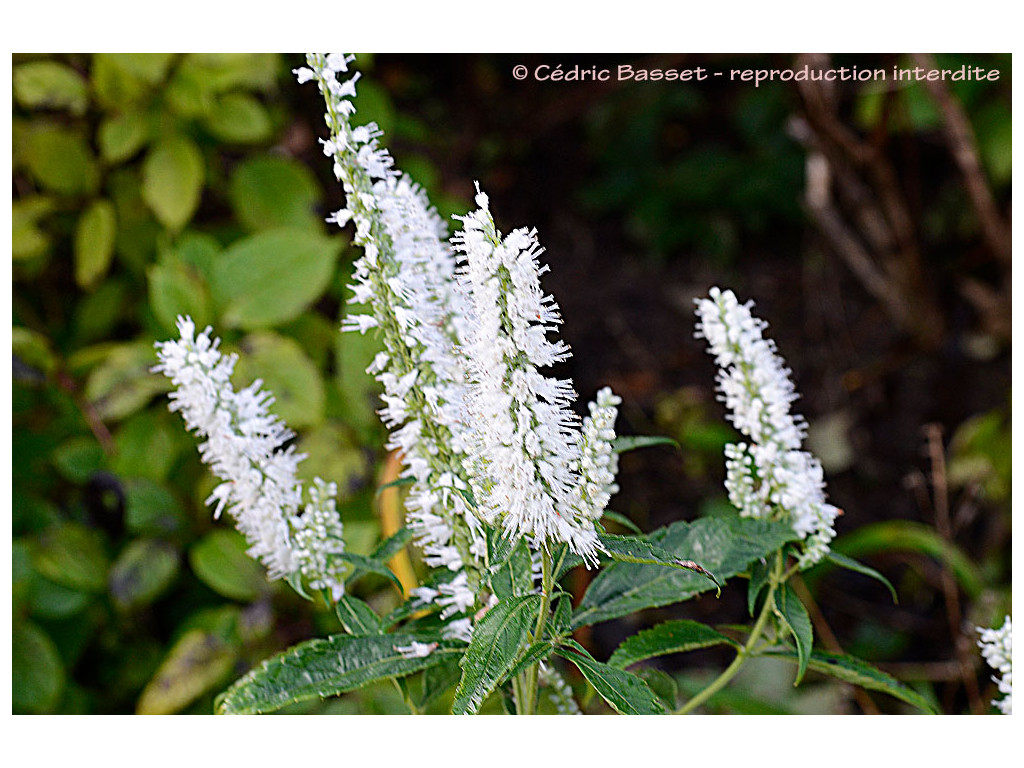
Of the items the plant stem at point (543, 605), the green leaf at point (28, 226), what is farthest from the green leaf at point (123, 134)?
the plant stem at point (543, 605)

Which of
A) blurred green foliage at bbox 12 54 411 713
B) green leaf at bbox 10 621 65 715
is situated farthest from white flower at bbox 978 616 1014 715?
green leaf at bbox 10 621 65 715

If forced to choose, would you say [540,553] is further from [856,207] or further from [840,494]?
[856,207]

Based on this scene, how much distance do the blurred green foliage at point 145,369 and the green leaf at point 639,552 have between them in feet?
1.96

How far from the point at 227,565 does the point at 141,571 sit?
14 cm

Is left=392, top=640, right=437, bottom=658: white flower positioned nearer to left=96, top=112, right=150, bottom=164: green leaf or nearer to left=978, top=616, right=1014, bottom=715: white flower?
left=978, top=616, right=1014, bottom=715: white flower

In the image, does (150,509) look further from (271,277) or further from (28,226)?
(28,226)

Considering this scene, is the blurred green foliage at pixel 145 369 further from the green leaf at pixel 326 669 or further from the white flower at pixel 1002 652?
the white flower at pixel 1002 652

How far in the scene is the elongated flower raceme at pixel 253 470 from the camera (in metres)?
0.58

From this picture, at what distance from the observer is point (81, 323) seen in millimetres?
1507

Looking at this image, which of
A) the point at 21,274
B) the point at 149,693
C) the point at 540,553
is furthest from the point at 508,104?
the point at 540,553

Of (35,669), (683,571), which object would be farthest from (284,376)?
(683,571)

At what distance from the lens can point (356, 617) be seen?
62 cm
